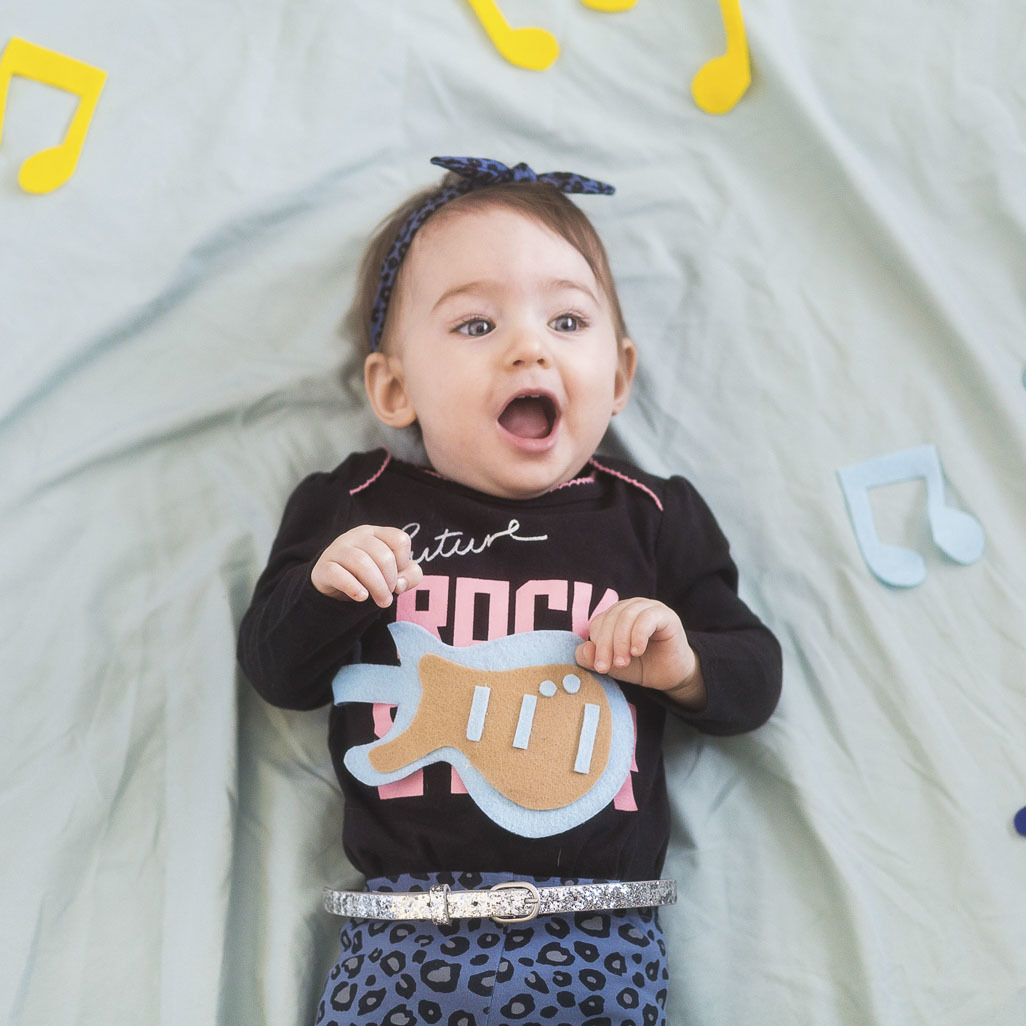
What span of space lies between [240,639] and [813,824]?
584 millimetres

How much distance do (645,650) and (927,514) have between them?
1.25 feet

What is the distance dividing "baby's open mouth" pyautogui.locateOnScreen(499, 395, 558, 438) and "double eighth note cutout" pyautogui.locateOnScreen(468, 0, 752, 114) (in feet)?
1.52

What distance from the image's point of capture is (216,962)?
96cm

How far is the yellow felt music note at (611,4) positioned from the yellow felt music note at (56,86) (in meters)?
0.57

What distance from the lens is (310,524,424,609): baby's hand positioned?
2.80 feet

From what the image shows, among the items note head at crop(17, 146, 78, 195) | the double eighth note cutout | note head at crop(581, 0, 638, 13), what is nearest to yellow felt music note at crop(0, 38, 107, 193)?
note head at crop(17, 146, 78, 195)

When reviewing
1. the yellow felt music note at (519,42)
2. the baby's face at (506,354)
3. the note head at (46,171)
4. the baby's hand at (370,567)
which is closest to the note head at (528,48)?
the yellow felt music note at (519,42)

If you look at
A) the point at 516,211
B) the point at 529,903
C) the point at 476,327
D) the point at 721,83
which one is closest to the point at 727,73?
the point at 721,83

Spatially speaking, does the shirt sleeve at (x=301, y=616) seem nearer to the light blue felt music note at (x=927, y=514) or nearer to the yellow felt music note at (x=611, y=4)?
the light blue felt music note at (x=927, y=514)

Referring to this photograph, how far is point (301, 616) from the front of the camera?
2.98 feet

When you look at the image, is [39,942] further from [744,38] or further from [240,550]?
[744,38]

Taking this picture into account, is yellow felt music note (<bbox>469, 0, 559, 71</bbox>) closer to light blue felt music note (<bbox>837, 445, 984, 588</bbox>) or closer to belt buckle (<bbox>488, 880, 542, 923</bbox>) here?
light blue felt music note (<bbox>837, 445, 984, 588</bbox>)

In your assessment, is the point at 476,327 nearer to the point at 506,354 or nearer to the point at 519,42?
the point at 506,354

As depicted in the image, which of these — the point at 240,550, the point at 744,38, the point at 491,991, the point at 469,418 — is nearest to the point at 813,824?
the point at 491,991
